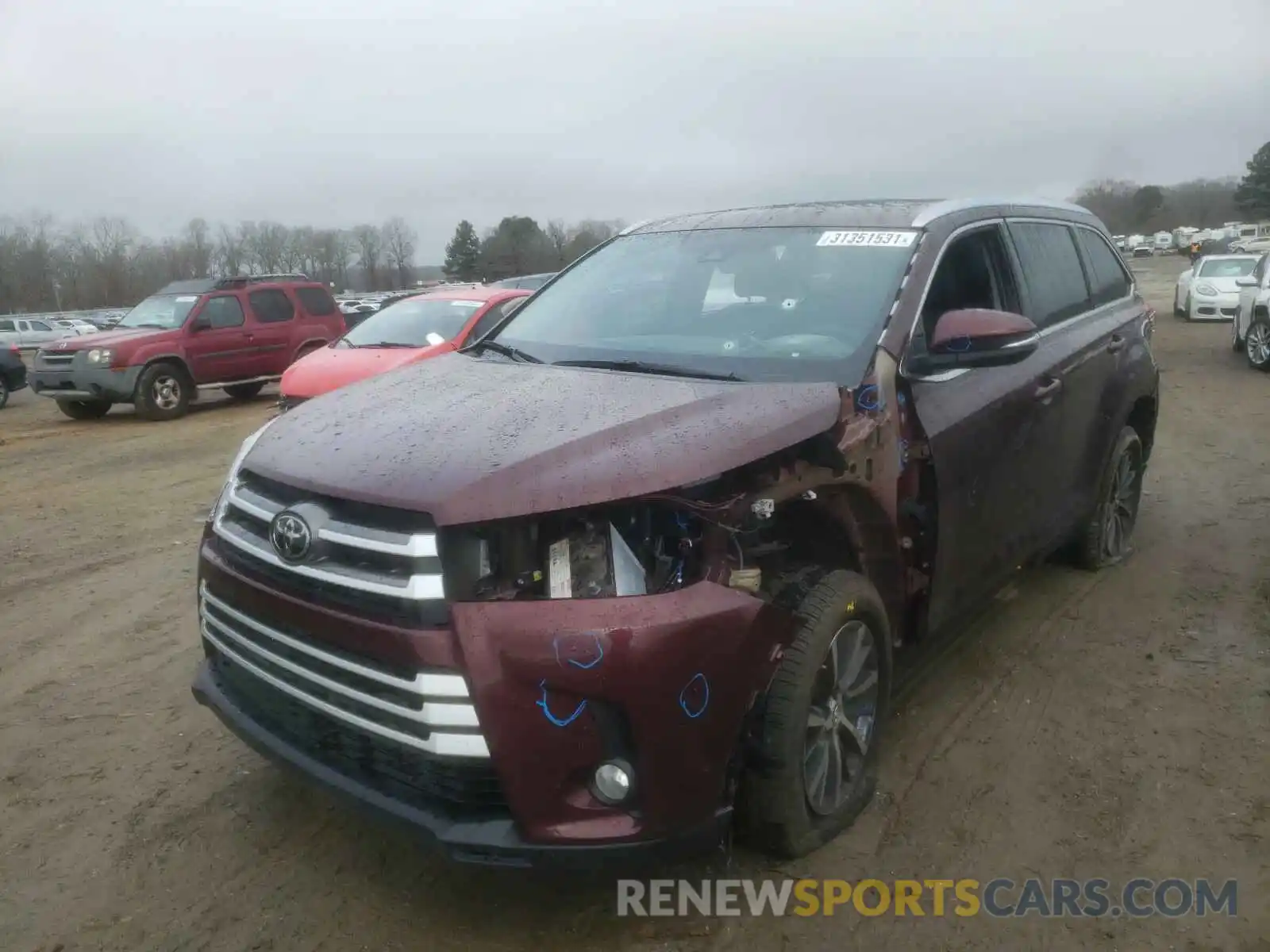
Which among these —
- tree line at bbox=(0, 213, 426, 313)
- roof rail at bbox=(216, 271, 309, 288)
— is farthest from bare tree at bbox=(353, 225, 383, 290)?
roof rail at bbox=(216, 271, 309, 288)

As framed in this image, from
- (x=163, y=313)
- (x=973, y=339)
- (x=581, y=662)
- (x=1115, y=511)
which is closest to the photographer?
(x=581, y=662)

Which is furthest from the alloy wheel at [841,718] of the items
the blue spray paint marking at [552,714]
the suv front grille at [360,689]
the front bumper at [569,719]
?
the suv front grille at [360,689]

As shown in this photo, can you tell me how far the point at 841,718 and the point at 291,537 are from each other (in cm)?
166

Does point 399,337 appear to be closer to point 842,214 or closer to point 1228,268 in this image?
point 842,214

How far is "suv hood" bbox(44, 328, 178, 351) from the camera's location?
13.2 m

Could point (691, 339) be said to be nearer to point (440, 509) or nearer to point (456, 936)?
point (440, 509)

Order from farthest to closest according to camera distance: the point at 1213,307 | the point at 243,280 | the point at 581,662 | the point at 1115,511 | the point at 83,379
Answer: the point at 1213,307
the point at 243,280
the point at 83,379
the point at 1115,511
the point at 581,662

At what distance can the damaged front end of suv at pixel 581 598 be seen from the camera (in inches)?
89.8

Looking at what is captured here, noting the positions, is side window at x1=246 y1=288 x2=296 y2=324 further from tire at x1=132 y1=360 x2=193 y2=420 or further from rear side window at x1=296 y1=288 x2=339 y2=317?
tire at x1=132 y1=360 x2=193 y2=420

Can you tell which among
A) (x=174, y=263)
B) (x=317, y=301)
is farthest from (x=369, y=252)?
(x=317, y=301)

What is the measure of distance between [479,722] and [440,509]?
497 mm

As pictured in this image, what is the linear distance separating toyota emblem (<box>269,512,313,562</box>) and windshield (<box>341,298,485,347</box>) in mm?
7074

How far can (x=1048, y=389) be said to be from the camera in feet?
13.4

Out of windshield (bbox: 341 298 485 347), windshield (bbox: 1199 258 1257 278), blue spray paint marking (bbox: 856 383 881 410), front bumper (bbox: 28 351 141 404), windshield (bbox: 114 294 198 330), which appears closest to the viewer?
blue spray paint marking (bbox: 856 383 881 410)
